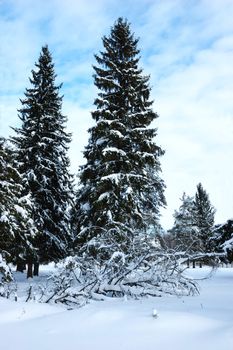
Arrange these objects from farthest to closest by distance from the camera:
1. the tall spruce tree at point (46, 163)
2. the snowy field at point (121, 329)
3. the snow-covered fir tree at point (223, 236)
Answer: the tall spruce tree at point (46, 163), the snow-covered fir tree at point (223, 236), the snowy field at point (121, 329)

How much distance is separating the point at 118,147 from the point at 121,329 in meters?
12.1

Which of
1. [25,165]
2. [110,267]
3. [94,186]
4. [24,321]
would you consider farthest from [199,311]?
[25,165]

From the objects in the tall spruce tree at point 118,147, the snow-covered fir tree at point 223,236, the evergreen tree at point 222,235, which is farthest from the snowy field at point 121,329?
the evergreen tree at point 222,235

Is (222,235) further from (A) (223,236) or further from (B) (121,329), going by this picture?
(B) (121,329)

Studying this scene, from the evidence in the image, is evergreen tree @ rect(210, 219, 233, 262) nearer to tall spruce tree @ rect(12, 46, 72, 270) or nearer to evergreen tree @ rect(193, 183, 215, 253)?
tall spruce tree @ rect(12, 46, 72, 270)

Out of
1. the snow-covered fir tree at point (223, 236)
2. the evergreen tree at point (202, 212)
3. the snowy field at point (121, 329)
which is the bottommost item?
the snowy field at point (121, 329)

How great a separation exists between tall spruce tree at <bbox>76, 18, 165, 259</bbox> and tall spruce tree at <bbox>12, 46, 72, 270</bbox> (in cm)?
336

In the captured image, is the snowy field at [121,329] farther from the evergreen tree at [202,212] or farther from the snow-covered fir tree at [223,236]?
the evergreen tree at [202,212]

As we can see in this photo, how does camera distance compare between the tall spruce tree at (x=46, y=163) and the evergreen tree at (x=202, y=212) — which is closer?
Answer: the tall spruce tree at (x=46, y=163)

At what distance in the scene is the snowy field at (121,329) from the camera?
3.79 m

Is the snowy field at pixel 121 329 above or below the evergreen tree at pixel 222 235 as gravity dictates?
below

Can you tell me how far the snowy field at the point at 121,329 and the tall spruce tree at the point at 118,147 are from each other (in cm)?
883

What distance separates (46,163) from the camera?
20438 millimetres

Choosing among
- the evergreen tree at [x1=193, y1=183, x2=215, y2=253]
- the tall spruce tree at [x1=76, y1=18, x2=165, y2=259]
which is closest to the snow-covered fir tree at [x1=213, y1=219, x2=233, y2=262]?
the tall spruce tree at [x1=76, y1=18, x2=165, y2=259]
